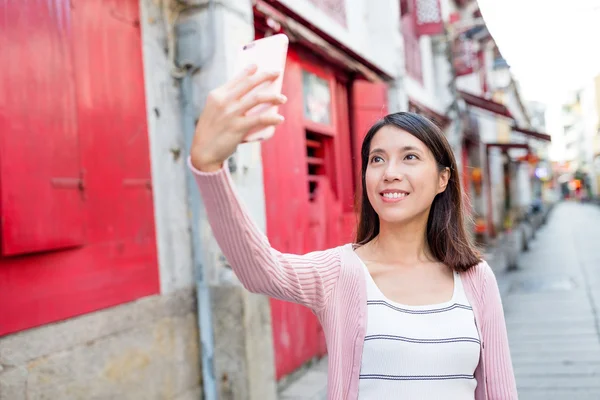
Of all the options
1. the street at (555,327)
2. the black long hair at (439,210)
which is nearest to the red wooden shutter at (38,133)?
the black long hair at (439,210)

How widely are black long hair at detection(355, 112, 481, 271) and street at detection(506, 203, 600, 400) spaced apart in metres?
3.84

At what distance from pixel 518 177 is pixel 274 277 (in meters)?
37.8

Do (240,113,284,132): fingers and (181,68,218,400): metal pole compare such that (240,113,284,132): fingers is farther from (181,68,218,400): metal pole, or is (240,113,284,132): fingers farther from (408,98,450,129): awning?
(408,98,450,129): awning

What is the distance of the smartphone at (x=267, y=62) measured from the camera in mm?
1196

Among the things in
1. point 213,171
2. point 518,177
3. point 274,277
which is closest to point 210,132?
point 213,171

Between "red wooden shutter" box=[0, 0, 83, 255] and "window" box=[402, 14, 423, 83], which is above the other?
"window" box=[402, 14, 423, 83]

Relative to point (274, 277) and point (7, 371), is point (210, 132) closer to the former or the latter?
point (274, 277)

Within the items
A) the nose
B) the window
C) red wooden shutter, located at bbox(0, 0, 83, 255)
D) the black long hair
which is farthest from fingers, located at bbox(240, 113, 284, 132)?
the window

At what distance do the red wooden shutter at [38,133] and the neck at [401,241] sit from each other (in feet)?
6.18

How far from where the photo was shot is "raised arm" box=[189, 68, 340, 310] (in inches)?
46.1

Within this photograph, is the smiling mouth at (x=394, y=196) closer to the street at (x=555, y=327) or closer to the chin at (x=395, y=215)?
the chin at (x=395, y=215)

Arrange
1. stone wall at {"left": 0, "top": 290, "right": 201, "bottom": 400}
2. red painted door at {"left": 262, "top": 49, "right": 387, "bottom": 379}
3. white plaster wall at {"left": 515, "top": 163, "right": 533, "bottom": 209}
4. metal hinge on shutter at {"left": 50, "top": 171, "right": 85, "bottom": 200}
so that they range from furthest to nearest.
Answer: white plaster wall at {"left": 515, "top": 163, "right": 533, "bottom": 209} < red painted door at {"left": 262, "top": 49, "right": 387, "bottom": 379} < metal hinge on shutter at {"left": 50, "top": 171, "right": 85, "bottom": 200} < stone wall at {"left": 0, "top": 290, "right": 201, "bottom": 400}

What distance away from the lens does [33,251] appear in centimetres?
294

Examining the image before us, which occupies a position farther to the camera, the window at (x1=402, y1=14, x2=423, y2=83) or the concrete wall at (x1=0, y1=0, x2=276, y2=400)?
the window at (x1=402, y1=14, x2=423, y2=83)
